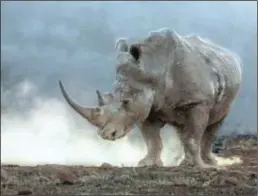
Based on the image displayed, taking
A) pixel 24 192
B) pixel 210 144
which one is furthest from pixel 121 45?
pixel 24 192

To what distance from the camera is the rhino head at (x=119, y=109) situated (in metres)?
15.5

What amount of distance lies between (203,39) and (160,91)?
244cm

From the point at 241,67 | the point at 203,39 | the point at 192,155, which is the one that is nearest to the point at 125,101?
the point at 192,155

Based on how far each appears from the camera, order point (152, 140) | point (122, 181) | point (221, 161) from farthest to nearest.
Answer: point (221, 161) → point (152, 140) → point (122, 181)

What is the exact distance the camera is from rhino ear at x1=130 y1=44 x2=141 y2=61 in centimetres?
1619

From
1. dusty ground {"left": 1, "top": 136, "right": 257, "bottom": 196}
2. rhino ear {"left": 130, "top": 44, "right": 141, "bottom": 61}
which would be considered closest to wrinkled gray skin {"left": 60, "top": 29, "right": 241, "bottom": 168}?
rhino ear {"left": 130, "top": 44, "right": 141, "bottom": 61}

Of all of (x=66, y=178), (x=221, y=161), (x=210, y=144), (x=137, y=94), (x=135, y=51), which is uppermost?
(x=135, y=51)

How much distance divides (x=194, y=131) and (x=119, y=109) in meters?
1.63

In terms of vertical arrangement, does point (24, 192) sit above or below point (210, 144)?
below

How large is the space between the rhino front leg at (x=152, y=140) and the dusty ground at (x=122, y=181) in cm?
318

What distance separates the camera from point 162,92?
16016mm

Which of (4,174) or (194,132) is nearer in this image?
(4,174)

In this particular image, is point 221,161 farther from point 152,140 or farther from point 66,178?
point 66,178

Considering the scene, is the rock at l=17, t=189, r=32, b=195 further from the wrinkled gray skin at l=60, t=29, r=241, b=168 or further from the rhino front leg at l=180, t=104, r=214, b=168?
the rhino front leg at l=180, t=104, r=214, b=168
